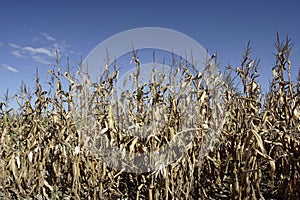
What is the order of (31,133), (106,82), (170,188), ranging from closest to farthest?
(170,188) < (106,82) < (31,133)

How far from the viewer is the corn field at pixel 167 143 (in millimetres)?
2277

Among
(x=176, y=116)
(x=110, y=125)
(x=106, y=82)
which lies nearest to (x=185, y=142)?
(x=176, y=116)

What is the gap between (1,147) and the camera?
3.69 meters

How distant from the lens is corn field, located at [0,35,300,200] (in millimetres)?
2277

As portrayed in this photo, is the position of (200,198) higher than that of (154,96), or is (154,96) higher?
(154,96)

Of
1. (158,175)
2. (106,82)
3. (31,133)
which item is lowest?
(158,175)

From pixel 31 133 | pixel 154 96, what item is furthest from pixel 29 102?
pixel 154 96

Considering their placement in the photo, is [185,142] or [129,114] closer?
[185,142]

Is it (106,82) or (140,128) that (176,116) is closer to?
(140,128)

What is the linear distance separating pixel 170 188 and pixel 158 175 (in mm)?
149

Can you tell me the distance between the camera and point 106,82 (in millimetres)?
3006

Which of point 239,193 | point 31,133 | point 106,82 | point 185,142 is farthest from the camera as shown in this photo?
point 31,133

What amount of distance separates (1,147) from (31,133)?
0.71 meters

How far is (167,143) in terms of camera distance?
249 centimetres
